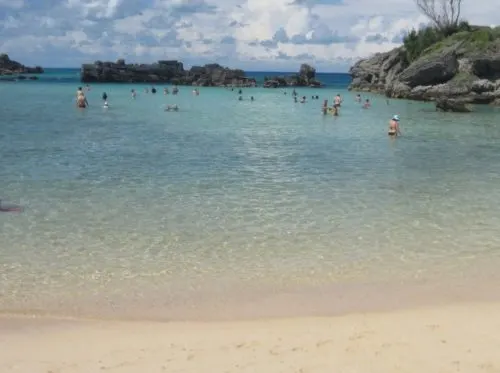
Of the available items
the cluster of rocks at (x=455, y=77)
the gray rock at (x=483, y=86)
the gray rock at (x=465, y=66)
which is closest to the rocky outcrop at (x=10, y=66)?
the cluster of rocks at (x=455, y=77)

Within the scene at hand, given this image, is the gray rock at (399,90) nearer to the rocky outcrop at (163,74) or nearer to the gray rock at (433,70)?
the gray rock at (433,70)

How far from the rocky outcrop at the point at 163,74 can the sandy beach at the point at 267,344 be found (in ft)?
396

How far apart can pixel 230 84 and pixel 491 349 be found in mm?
124266

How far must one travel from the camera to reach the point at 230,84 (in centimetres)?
12888

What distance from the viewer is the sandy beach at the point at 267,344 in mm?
6684

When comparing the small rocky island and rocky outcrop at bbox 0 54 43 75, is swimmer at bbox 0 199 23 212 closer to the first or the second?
the small rocky island

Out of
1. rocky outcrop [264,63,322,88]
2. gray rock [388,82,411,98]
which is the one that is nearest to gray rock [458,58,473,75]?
gray rock [388,82,411,98]

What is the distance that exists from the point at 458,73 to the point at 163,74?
100m

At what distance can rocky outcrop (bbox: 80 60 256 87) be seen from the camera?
133m

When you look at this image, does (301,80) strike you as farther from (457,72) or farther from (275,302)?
(275,302)

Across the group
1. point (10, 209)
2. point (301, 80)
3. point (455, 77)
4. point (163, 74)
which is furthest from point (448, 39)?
point (163, 74)

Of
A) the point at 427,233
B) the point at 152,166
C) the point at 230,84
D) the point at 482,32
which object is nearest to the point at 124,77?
the point at 230,84

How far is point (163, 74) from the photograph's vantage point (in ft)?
516

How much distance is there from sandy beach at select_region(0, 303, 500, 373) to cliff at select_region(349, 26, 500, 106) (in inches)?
2364
